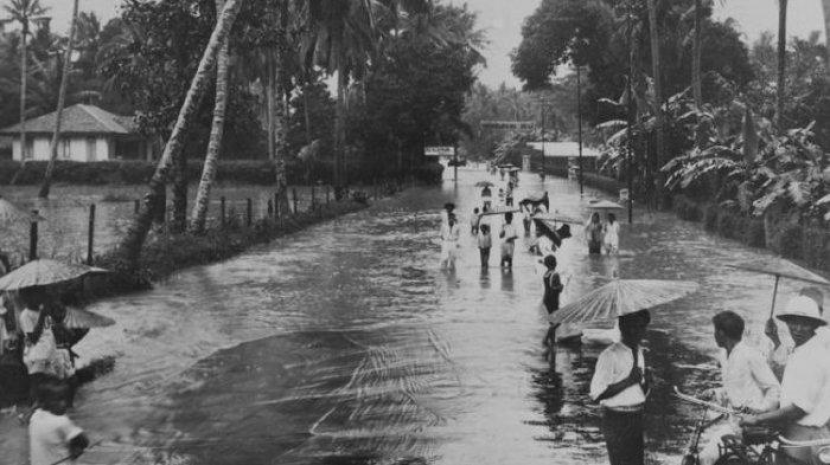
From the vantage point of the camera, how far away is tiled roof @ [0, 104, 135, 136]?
66.1 meters

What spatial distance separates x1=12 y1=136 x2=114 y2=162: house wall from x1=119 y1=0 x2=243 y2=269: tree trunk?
49.3m

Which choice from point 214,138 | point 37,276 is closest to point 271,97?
point 214,138

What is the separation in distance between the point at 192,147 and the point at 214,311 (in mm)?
53324

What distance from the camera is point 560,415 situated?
31.7ft

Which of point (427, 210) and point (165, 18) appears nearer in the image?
point (165, 18)

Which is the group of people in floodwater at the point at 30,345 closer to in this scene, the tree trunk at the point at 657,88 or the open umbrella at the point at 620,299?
the open umbrella at the point at 620,299

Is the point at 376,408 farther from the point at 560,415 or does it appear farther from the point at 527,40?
the point at 527,40

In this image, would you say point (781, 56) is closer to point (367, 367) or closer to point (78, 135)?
point (367, 367)

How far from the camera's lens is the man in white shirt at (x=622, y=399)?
20.7ft

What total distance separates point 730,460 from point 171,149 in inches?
615

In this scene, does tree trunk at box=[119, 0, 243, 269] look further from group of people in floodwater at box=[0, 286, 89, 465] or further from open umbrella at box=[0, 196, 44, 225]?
group of people in floodwater at box=[0, 286, 89, 465]

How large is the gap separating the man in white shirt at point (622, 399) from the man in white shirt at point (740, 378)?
0.45 meters

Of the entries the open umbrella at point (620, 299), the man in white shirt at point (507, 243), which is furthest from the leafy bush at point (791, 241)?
the open umbrella at point (620, 299)

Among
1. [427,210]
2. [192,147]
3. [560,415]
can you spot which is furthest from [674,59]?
[560,415]
